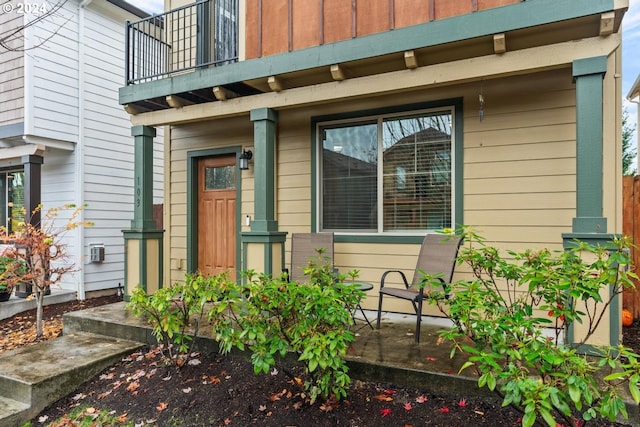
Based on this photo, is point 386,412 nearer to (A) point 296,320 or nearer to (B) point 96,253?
(A) point 296,320

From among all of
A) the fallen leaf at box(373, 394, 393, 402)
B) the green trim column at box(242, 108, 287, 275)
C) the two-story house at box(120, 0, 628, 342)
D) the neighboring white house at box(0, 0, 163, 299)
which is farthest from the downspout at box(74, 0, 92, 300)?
the fallen leaf at box(373, 394, 393, 402)

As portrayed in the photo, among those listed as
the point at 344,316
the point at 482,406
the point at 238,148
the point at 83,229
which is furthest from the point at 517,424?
the point at 83,229

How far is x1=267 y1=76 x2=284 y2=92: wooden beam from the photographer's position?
4066 mm

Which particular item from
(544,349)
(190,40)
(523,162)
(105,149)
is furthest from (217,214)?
(544,349)

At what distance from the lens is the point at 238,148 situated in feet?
17.6

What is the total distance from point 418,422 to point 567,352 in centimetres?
103

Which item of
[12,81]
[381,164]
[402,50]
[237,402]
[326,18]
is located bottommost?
[237,402]

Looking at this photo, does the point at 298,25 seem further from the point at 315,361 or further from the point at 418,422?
the point at 418,422

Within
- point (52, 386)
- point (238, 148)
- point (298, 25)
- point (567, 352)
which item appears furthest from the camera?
point (238, 148)

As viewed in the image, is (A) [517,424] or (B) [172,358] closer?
(A) [517,424]

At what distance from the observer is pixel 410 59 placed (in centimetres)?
350

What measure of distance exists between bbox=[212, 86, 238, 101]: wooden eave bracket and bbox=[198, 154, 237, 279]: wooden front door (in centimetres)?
115

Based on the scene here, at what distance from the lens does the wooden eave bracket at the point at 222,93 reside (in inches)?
172

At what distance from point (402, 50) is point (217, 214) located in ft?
10.9
